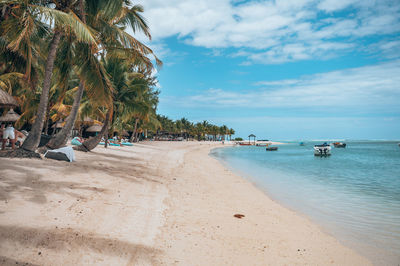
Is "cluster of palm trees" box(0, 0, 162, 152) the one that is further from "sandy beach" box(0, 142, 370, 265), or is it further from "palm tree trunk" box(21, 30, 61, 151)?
"sandy beach" box(0, 142, 370, 265)

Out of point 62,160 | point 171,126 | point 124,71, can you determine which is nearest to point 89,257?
point 62,160

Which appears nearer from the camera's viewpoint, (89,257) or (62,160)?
(89,257)

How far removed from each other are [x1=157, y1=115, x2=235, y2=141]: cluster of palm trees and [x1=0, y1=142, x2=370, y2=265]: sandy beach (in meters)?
62.7

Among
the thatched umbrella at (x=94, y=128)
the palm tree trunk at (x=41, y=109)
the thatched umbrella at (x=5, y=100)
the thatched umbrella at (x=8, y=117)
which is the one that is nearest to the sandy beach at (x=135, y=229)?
the palm tree trunk at (x=41, y=109)

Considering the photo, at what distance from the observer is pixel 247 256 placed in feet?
11.6

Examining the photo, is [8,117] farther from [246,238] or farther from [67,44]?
[246,238]

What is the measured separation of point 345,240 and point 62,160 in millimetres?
8958

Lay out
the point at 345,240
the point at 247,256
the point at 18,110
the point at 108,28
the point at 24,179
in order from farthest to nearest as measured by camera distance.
→ the point at 18,110
the point at 108,28
the point at 24,179
the point at 345,240
the point at 247,256

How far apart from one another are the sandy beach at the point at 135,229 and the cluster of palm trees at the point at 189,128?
2467 inches

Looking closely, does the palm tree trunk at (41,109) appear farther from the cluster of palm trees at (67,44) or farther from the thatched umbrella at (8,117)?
the thatched umbrella at (8,117)

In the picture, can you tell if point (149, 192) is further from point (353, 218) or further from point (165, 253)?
point (353, 218)

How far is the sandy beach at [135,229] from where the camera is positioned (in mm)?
3020

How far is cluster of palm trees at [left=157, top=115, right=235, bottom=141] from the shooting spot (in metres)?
75.4

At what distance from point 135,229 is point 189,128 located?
90.4 metres
